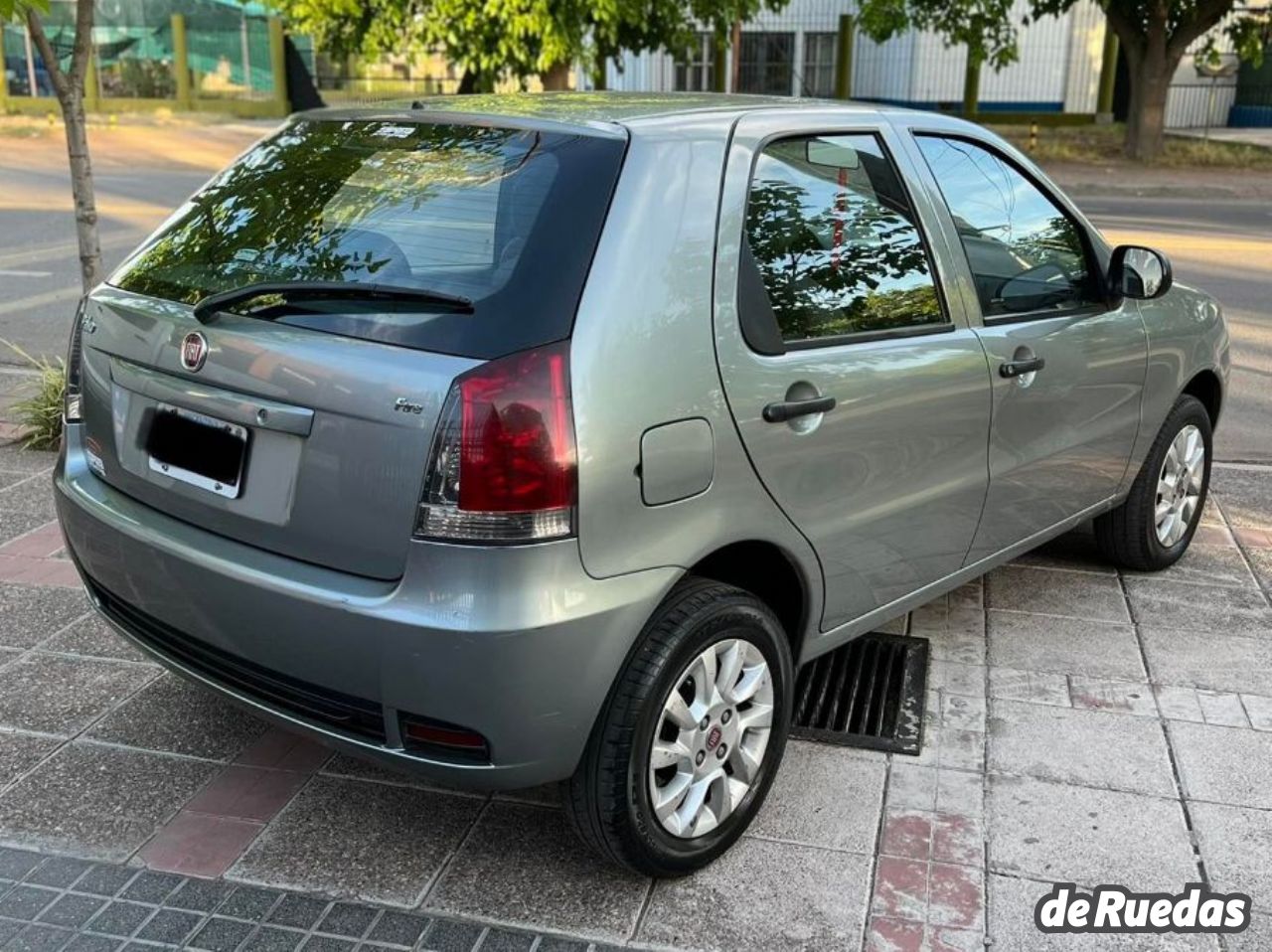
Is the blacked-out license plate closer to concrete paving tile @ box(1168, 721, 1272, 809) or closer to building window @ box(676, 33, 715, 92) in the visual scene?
concrete paving tile @ box(1168, 721, 1272, 809)

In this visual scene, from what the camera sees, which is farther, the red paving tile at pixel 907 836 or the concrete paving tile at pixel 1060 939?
the red paving tile at pixel 907 836

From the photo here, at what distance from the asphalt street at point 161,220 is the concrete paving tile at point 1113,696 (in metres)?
2.95

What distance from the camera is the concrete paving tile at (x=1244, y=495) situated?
5.48m

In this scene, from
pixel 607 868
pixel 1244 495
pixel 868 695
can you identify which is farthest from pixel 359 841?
pixel 1244 495

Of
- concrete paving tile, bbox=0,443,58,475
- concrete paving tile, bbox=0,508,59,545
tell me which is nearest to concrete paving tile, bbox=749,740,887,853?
concrete paving tile, bbox=0,508,59,545

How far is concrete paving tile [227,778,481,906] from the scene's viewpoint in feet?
9.52

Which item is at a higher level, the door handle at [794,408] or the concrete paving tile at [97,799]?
the door handle at [794,408]

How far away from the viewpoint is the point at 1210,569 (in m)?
4.92

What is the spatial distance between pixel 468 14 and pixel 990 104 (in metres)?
18.3

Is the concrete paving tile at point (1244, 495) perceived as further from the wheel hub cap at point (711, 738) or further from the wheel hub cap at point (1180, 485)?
the wheel hub cap at point (711, 738)

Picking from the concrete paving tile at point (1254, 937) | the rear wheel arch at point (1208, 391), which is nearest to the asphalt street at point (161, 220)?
the rear wheel arch at point (1208, 391)

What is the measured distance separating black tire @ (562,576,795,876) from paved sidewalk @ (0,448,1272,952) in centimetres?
14

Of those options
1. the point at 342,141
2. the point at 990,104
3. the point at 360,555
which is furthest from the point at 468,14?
the point at 990,104

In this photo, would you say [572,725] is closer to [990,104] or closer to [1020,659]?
[1020,659]
